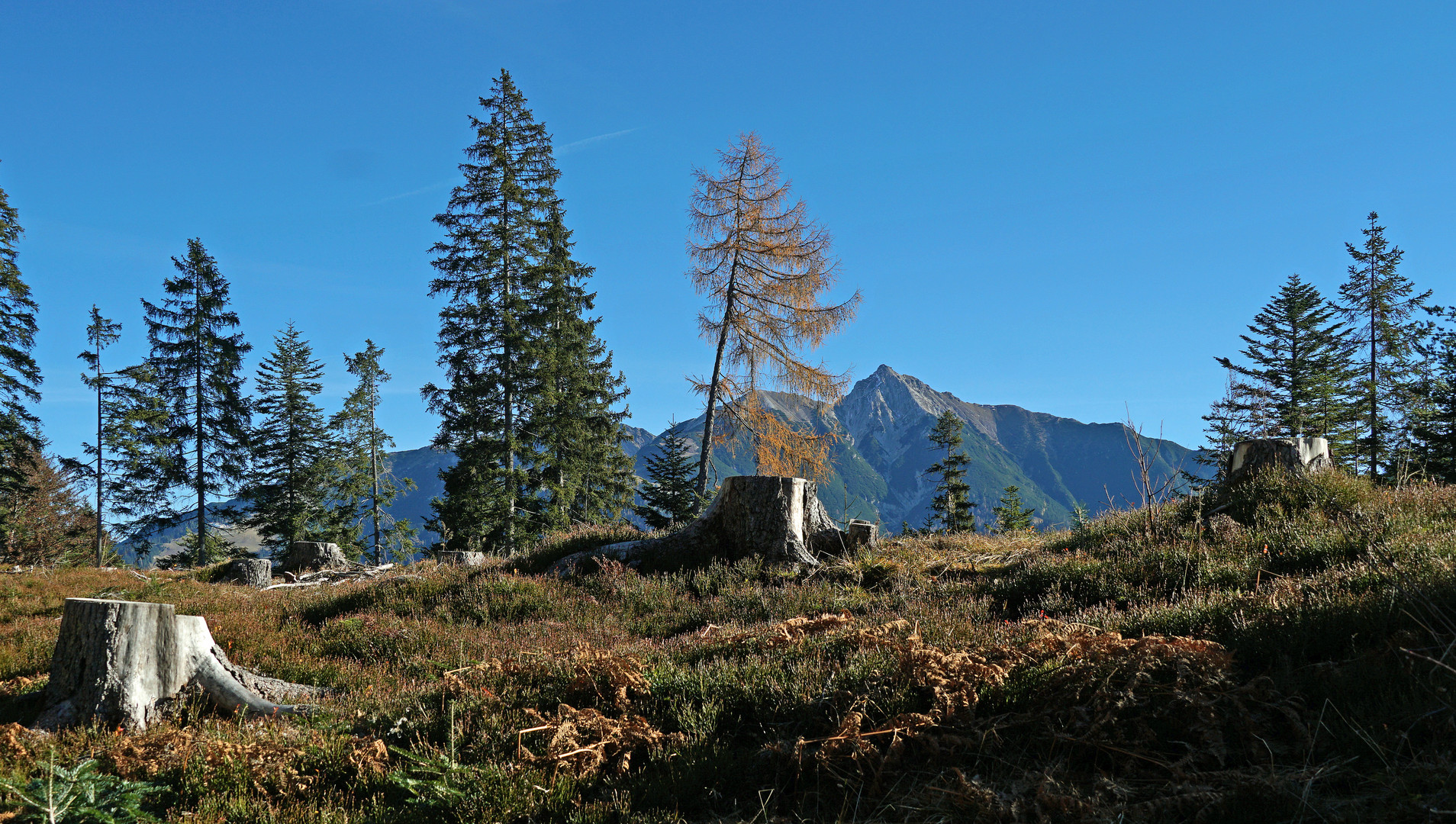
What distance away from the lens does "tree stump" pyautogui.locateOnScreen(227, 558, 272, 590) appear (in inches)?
568

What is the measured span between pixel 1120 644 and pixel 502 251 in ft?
84.9

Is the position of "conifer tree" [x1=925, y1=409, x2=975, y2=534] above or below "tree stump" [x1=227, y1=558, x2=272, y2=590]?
above

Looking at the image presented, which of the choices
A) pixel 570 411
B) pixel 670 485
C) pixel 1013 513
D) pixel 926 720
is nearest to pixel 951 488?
pixel 1013 513

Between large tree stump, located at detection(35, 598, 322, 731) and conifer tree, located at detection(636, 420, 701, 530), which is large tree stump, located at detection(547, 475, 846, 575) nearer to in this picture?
large tree stump, located at detection(35, 598, 322, 731)

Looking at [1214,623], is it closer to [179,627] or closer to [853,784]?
[853,784]

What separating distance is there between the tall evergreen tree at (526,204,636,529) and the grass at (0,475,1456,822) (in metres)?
20.6

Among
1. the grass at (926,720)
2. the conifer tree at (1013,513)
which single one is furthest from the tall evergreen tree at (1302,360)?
the grass at (926,720)

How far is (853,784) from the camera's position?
12.0 ft

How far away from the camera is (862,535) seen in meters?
10.3

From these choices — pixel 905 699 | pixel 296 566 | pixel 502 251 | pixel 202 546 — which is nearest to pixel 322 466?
pixel 202 546

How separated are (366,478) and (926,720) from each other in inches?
1561

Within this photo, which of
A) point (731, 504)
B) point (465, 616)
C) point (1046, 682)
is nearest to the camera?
point (1046, 682)

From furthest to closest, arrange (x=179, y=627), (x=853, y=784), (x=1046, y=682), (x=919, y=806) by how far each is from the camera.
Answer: (x=179, y=627) → (x=1046, y=682) → (x=853, y=784) → (x=919, y=806)

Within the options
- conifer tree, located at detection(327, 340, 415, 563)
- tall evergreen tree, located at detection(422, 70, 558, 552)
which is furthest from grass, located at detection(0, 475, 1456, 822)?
conifer tree, located at detection(327, 340, 415, 563)
